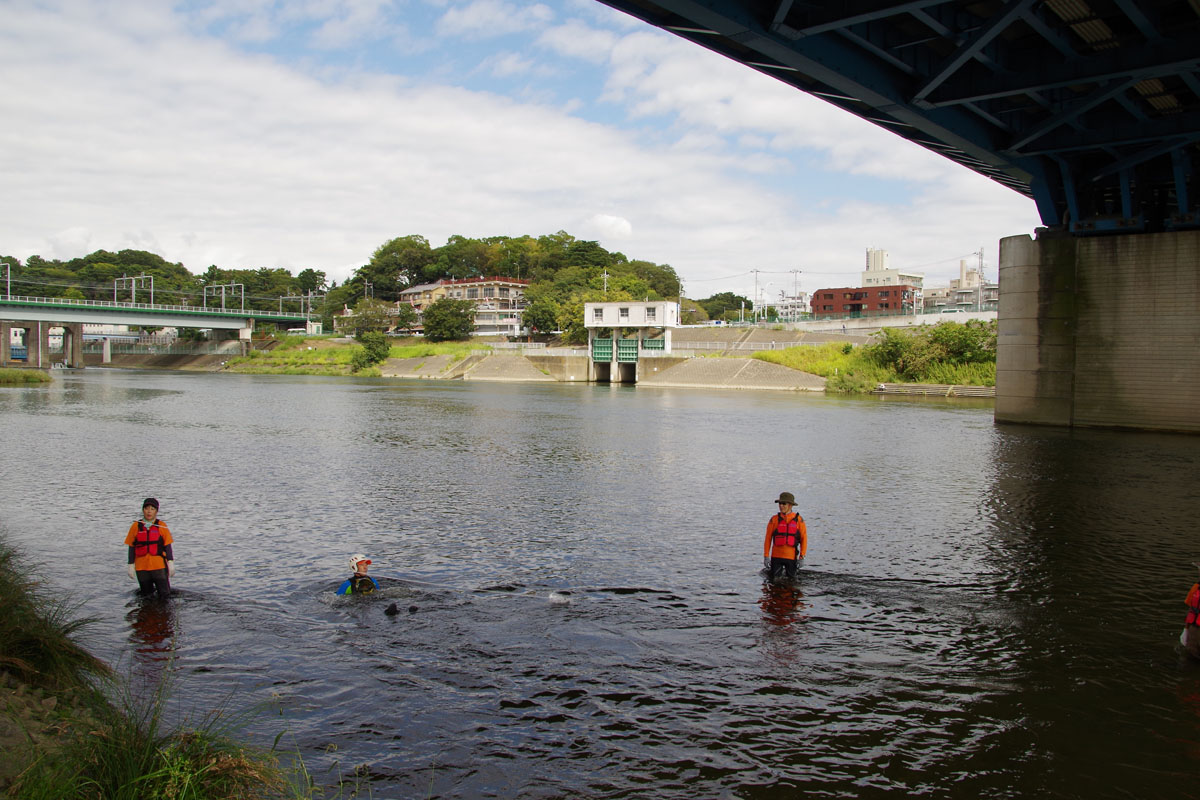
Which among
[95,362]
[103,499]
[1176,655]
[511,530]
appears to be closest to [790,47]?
[511,530]

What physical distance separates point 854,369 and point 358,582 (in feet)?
229

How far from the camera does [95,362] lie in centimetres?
14800

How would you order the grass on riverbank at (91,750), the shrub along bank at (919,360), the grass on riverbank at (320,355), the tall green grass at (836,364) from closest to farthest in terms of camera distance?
the grass on riverbank at (91,750) → the shrub along bank at (919,360) → the tall green grass at (836,364) → the grass on riverbank at (320,355)

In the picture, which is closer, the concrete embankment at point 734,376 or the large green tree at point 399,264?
the concrete embankment at point 734,376

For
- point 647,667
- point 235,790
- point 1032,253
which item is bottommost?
point 647,667

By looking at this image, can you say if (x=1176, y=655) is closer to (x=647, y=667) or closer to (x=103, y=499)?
(x=647, y=667)

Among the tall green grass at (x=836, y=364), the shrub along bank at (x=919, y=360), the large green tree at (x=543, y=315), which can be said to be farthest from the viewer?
the large green tree at (x=543, y=315)

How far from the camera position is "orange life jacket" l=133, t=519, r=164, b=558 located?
11.7m

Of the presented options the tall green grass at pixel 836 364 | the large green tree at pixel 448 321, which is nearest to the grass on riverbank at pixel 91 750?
the tall green grass at pixel 836 364

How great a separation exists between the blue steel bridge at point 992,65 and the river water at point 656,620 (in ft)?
34.0

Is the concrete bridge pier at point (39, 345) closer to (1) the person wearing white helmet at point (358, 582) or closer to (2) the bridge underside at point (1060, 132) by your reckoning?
(2) the bridge underside at point (1060, 132)

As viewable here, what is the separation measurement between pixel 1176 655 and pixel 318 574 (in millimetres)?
12087

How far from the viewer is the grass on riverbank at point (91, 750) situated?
5223 millimetres

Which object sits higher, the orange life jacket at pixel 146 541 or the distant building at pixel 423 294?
the distant building at pixel 423 294
